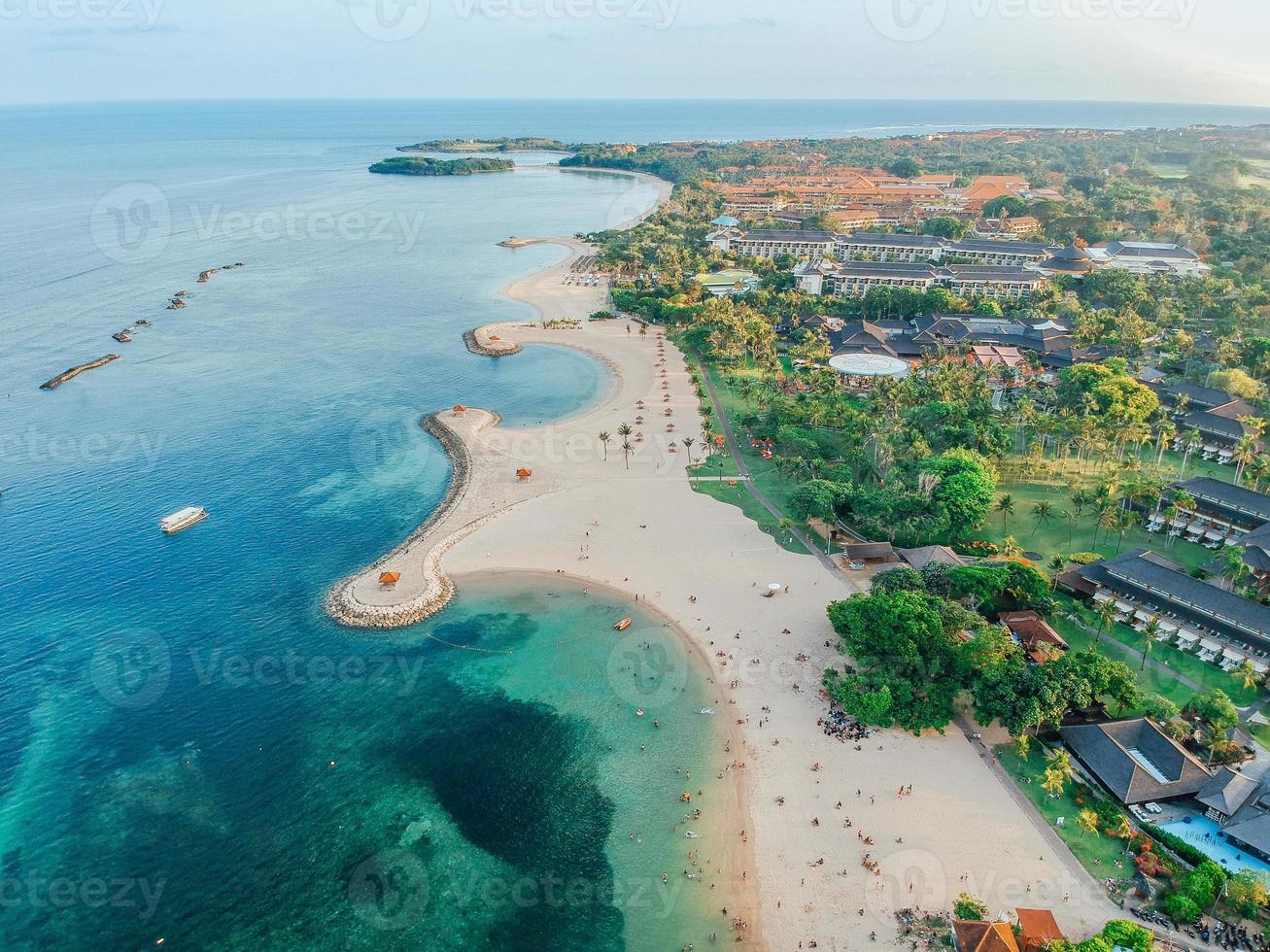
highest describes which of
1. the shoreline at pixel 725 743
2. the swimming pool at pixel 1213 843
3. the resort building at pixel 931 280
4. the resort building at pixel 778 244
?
the resort building at pixel 778 244

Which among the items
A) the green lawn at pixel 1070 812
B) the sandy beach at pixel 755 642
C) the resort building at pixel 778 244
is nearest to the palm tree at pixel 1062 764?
→ the green lawn at pixel 1070 812

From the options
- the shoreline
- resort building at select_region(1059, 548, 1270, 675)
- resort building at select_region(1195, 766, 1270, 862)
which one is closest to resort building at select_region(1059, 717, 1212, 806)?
resort building at select_region(1195, 766, 1270, 862)

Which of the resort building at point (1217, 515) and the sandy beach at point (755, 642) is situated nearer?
the sandy beach at point (755, 642)

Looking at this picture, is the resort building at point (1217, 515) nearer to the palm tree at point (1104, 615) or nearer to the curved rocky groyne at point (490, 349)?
the palm tree at point (1104, 615)

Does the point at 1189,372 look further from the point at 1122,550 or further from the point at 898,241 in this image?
the point at 898,241

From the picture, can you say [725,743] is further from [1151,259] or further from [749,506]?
[1151,259]

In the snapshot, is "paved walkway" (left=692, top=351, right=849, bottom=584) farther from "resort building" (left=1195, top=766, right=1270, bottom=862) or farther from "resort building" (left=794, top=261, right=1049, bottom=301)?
"resort building" (left=794, top=261, right=1049, bottom=301)
